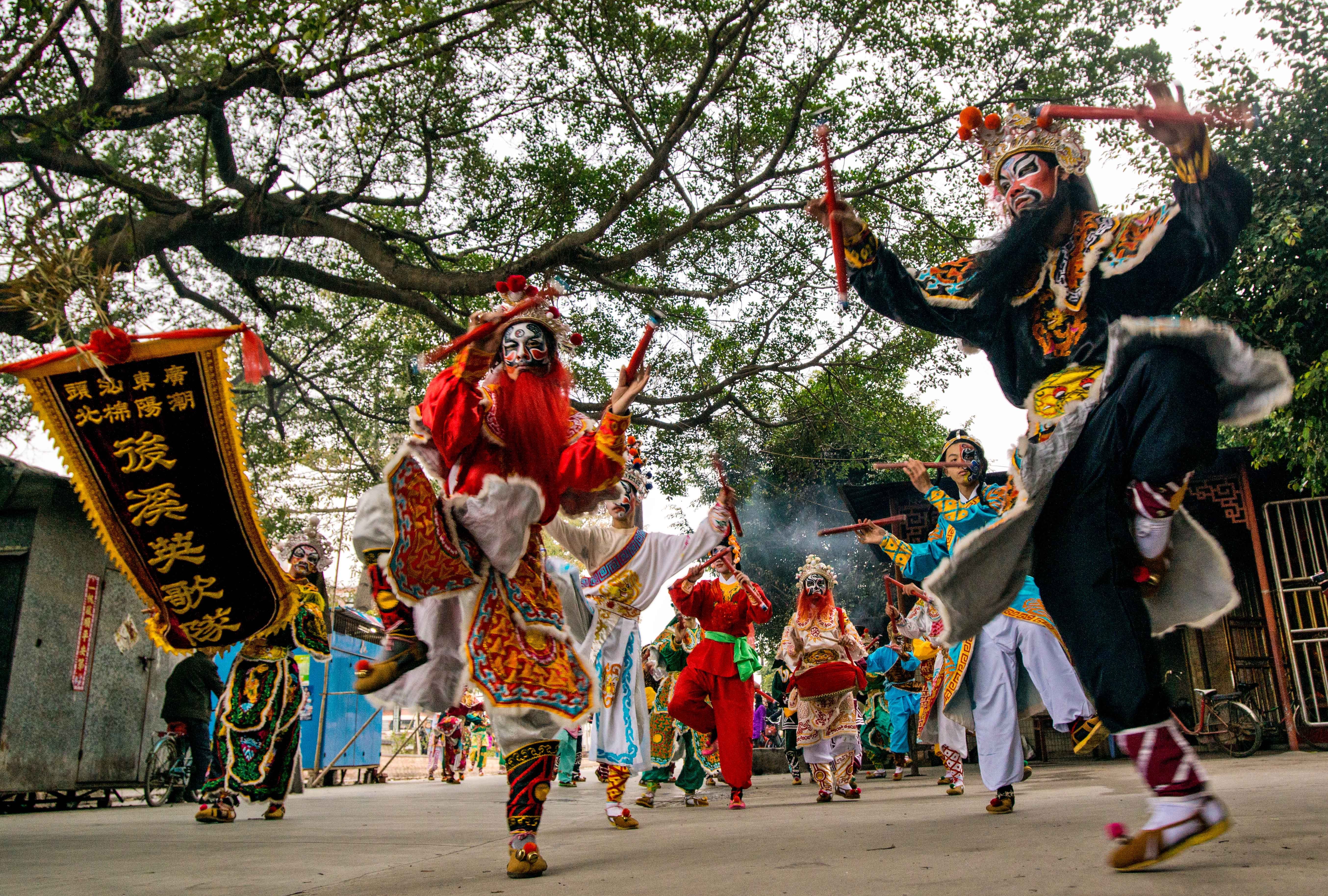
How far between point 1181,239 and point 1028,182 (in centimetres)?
57

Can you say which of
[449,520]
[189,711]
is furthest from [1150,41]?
[189,711]

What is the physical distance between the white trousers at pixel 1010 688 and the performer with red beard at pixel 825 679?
231cm

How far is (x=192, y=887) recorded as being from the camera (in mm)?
2928

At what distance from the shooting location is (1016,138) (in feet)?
10.7

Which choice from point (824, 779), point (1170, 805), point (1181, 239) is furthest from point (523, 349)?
point (824, 779)

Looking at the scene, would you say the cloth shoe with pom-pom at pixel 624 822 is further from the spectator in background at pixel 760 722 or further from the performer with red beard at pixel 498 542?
the spectator in background at pixel 760 722

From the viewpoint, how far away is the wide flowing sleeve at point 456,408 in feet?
11.5

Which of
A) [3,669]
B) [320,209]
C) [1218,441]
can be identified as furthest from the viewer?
[1218,441]

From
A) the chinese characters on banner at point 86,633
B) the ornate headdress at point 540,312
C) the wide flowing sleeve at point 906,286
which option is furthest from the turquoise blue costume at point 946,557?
the chinese characters on banner at point 86,633

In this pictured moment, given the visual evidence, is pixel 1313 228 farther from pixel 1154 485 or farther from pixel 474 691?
pixel 474 691

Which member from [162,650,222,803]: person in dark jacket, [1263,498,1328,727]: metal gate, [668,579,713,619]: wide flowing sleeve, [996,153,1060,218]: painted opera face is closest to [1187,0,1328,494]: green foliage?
[1263,498,1328,727]: metal gate

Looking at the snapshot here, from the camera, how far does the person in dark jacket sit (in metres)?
8.38

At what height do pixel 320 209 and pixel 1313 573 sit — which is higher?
pixel 320 209

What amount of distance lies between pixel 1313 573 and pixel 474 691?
36.2ft
